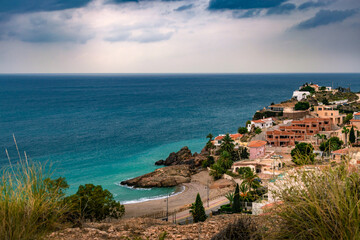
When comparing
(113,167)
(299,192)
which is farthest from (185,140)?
(299,192)

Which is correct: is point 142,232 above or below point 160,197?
above

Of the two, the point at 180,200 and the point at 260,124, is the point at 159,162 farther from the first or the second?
the point at 260,124

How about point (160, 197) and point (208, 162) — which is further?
point (208, 162)

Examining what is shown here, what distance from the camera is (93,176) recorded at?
41.9m

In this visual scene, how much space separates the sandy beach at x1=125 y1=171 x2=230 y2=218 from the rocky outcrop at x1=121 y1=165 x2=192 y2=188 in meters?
1.20

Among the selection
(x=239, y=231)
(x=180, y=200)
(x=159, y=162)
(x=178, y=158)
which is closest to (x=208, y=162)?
(x=178, y=158)

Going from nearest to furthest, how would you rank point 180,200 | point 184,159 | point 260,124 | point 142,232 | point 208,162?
point 142,232
point 180,200
point 208,162
point 184,159
point 260,124

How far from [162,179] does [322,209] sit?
33556 millimetres

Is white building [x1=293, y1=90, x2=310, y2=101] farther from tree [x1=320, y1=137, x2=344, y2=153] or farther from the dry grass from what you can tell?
the dry grass

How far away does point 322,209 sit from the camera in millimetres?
6195

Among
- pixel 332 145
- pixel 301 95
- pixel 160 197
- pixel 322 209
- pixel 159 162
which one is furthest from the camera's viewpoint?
pixel 301 95

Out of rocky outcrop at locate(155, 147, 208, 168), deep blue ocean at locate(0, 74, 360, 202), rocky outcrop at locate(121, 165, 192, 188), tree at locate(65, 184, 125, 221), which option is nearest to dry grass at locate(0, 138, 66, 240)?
tree at locate(65, 184, 125, 221)

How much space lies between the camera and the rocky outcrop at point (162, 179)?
3844cm

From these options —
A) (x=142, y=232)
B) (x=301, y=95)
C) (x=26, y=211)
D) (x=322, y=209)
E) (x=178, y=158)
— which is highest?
(x=322, y=209)
